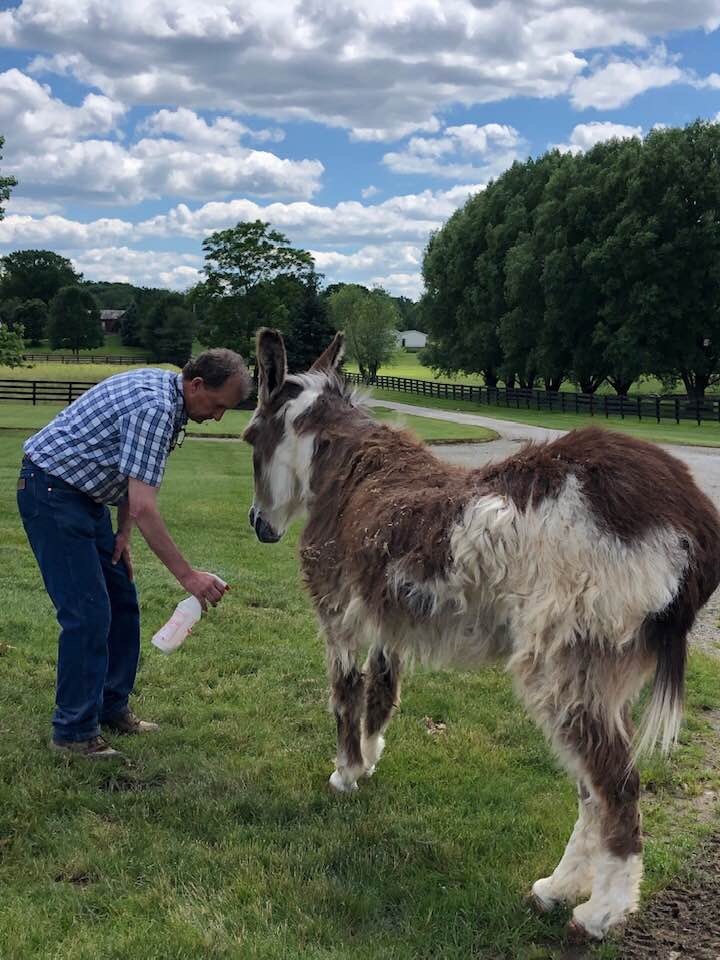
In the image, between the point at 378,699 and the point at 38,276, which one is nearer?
the point at 378,699

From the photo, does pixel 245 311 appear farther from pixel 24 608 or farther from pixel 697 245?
pixel 24 608

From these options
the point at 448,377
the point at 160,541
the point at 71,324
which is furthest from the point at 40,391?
the point at 71,324

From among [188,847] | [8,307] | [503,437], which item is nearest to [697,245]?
[503,437]

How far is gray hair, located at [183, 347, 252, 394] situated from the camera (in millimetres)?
4645

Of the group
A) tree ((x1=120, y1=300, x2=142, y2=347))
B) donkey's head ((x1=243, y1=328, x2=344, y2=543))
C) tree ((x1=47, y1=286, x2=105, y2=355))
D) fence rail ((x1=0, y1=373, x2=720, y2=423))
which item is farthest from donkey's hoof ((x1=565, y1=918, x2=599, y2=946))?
tree ((x1=120, y1=300, x2=142, y2=347))

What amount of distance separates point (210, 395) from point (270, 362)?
0.50 m

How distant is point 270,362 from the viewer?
4398mm

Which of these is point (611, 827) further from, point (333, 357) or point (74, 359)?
point (74, 359)

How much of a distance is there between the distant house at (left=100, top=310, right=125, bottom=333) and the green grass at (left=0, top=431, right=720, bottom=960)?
4406 inches

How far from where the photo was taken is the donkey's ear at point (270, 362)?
4.32 meters

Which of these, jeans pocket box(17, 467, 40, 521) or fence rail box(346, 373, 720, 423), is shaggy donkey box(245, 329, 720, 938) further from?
fence rail box(346, 373, 720, 423)

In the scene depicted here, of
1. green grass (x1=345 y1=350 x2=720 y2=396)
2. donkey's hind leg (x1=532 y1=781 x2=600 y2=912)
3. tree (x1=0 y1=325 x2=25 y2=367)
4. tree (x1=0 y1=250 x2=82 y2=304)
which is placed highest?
tree (x1=0 y1=250 x2=82 y2=304)

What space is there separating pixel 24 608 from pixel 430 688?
3.95m

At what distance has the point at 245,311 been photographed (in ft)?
207
